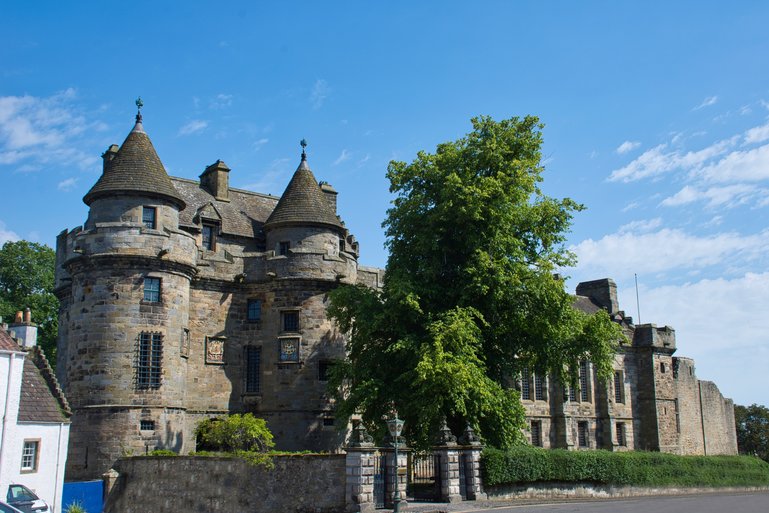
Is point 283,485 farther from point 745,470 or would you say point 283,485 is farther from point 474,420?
point 745,470

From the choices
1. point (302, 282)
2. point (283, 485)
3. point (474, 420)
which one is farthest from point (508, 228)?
point (283, 485)

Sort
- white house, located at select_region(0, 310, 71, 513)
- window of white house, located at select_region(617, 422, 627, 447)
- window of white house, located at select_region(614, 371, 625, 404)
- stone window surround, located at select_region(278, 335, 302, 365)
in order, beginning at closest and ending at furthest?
1. white house, located at select_region(0, 310, 71, 513)
2. stone window surround, located at select_region(278, 335, 302, 365)
3. window of white house, located at select_region(617, 422, 627, 447)
4. window of white house, located at select_region(614, 371, 625, 404)

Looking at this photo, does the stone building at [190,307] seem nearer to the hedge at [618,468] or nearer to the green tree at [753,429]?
the hedge at [618,468]

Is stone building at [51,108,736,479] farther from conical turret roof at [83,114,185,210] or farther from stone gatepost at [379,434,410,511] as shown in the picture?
stone gatepost at [379,434,410,511]

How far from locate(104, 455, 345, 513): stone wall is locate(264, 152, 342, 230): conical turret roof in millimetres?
13318

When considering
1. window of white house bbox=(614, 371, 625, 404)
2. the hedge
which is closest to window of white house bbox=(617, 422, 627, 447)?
window of white house bbox=(614, 371, 625, 404)

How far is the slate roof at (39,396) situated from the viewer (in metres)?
28.9

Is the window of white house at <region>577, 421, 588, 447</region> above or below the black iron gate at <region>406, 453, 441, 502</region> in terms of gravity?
above

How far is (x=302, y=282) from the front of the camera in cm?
3753

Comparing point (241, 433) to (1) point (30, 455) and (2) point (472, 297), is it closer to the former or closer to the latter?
(1) point (30, 455)

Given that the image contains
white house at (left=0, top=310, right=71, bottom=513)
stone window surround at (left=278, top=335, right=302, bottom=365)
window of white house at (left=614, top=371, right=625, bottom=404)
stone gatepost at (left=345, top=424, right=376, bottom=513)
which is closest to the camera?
stone gatepost at (left=345, top=424, right=376, bottom=513)

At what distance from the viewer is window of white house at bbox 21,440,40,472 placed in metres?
28.1

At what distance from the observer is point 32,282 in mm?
54500

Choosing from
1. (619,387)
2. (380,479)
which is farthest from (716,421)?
(380,479)
